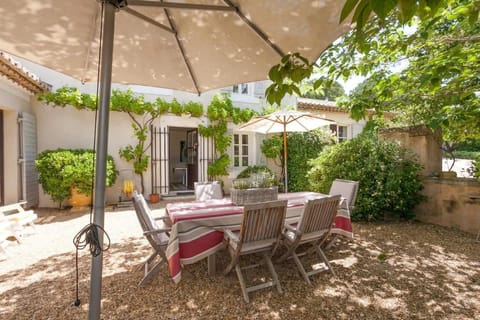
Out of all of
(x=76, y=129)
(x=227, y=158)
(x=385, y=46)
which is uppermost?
(x=385, y=46)

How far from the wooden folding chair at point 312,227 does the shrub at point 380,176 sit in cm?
251

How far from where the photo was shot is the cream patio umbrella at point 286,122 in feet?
17.4

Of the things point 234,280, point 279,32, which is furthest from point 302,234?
point 279,32

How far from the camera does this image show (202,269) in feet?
10.7

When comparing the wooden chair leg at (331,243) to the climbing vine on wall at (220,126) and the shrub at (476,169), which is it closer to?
the shrub at (476,169)

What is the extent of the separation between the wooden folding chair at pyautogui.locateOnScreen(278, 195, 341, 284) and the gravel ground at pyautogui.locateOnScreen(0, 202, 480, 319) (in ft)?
0.71

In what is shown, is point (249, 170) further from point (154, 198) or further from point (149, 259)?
point (149, 259)

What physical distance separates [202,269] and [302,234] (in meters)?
1.38

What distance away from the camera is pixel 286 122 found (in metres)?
5.68

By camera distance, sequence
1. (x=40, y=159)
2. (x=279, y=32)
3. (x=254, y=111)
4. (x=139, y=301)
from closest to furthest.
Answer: (x=279, y=32) < (x=139, y=301) < (x=40, y=159) < (x=254, y=111)

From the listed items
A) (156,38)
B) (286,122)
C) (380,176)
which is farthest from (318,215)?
(286,122)

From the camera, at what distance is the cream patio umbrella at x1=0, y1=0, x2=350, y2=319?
5.50ft

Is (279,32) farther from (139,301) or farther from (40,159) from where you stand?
(40,159)

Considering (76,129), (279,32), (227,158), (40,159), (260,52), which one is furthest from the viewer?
(227,158)
